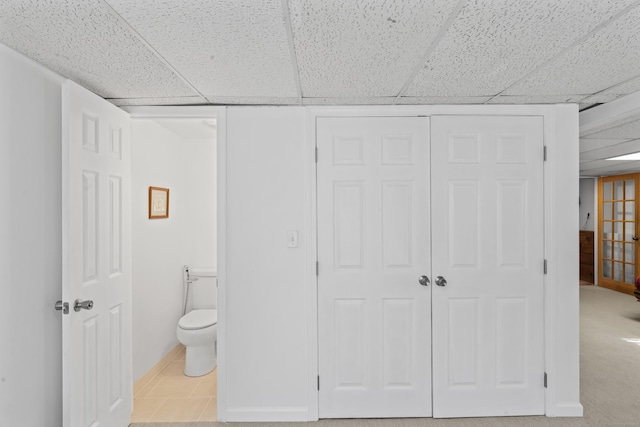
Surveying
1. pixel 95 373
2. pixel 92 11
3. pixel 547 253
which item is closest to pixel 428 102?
pixel 547 253

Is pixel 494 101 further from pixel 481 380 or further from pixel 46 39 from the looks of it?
pixel 46 39

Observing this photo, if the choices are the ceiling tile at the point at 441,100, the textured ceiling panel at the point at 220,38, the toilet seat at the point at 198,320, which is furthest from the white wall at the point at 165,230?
the ceiling tile at the point at 441,100

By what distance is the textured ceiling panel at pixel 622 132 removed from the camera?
9.19 feet

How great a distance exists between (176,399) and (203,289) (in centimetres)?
116

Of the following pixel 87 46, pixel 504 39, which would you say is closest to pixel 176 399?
pixel 87 46

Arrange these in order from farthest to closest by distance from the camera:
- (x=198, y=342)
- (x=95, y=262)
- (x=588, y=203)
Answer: (x=588, y=203) → (x=198, y=342) → (x=95, y=262)

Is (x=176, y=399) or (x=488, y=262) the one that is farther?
(x=176, y=399)

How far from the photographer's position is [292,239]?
2408 millimetres

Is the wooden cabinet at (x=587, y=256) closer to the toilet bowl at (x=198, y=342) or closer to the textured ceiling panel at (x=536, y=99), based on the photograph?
the textured ceiling panel at (x=536, y=99)

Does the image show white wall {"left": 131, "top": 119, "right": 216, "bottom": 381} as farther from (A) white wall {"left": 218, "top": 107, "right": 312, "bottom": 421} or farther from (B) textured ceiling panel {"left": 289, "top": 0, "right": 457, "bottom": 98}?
(B) textured ceiling panel {"left": 289, "top": 0, "right": 457, "bottom": 98}

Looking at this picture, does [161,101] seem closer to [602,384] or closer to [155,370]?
[155,370]

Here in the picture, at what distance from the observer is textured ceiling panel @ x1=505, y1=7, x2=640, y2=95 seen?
55.3 inches

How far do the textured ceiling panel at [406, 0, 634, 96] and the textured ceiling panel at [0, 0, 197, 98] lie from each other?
1.33m

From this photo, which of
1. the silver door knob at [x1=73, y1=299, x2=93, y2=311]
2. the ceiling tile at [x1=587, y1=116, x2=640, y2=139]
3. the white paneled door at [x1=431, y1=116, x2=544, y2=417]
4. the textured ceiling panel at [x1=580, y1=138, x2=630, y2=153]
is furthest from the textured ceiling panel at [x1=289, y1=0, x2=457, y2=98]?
the textured ceiling panel at [x1=580, y1=138, x2=630, y2=153]
